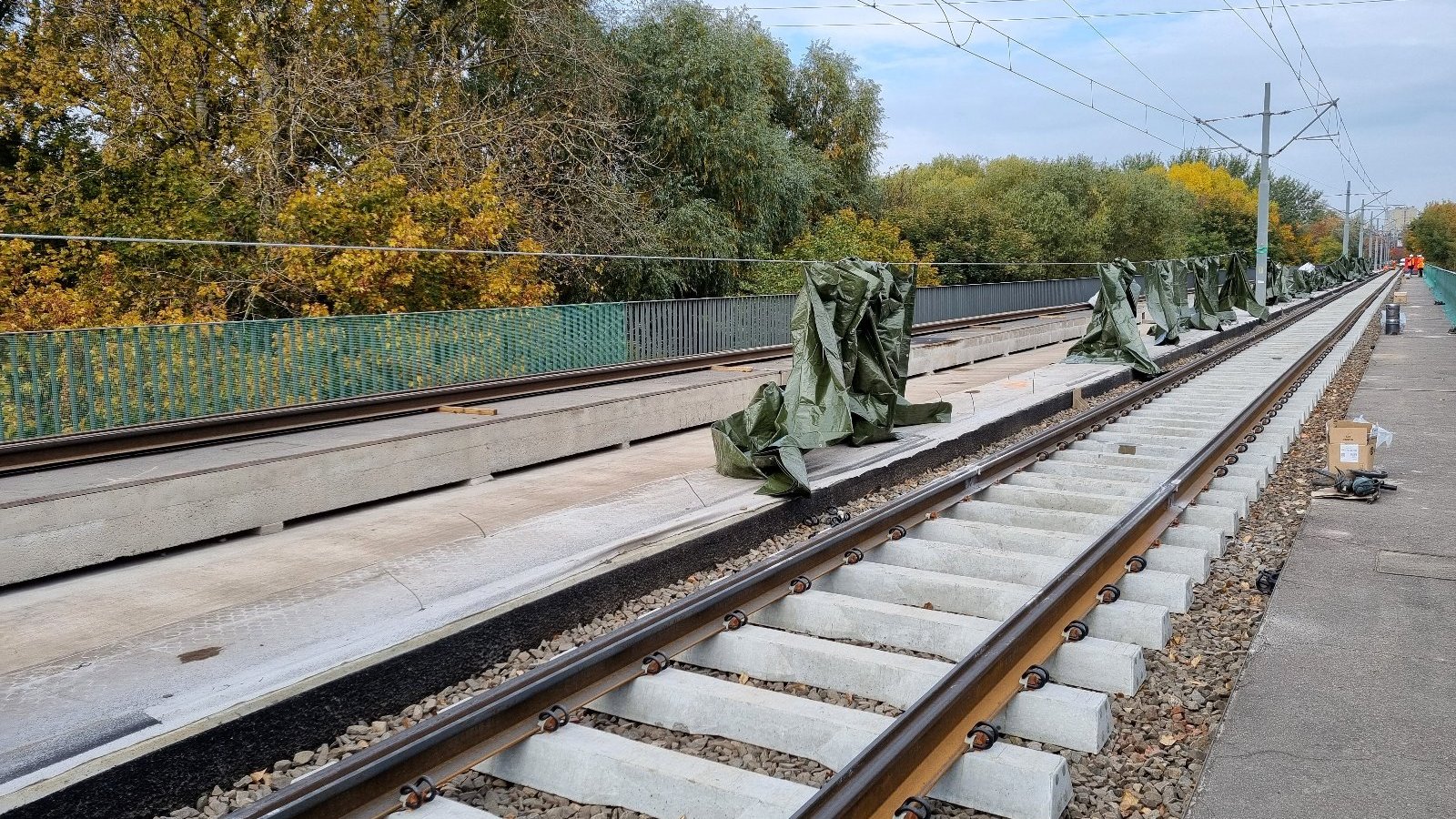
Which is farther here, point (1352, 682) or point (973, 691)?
point (1352, 682)

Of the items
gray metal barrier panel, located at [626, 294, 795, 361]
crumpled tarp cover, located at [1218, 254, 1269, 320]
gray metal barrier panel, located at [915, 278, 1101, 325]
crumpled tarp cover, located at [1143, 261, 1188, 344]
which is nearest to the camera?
gray metal barrier panel, located at [626, 294, 795, 361]

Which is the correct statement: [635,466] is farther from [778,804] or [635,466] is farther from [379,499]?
[778,804]

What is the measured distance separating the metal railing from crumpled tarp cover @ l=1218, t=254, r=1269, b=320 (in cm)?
2172

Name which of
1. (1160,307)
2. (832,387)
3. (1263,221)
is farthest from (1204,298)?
(832,387)

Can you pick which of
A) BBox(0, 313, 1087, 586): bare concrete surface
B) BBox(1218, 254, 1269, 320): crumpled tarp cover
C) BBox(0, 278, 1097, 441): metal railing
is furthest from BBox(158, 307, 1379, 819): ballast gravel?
BBox(1218, 254, 1269, 320): crumpled tarp cover

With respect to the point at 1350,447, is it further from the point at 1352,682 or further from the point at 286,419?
the point at 286,419

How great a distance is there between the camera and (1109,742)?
4.70 m

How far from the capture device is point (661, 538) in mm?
7535

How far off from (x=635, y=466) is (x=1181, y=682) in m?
6.75

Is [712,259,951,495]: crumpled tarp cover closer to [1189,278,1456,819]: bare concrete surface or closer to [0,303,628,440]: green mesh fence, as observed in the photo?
[1189,278,1456,819]: bare concrete surface

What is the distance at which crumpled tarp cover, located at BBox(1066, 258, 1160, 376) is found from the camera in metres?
20.6

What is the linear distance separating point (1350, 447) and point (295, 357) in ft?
35.5

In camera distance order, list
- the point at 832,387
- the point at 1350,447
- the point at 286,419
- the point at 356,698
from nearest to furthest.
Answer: the point at 356,698 → the point at 1350,447 → the point at 832,387 → the point at 286,419

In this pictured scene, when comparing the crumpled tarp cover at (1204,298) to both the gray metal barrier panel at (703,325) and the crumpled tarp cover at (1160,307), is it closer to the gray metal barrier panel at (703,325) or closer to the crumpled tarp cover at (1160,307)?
the crumpled tarp cover at (1160,307)
